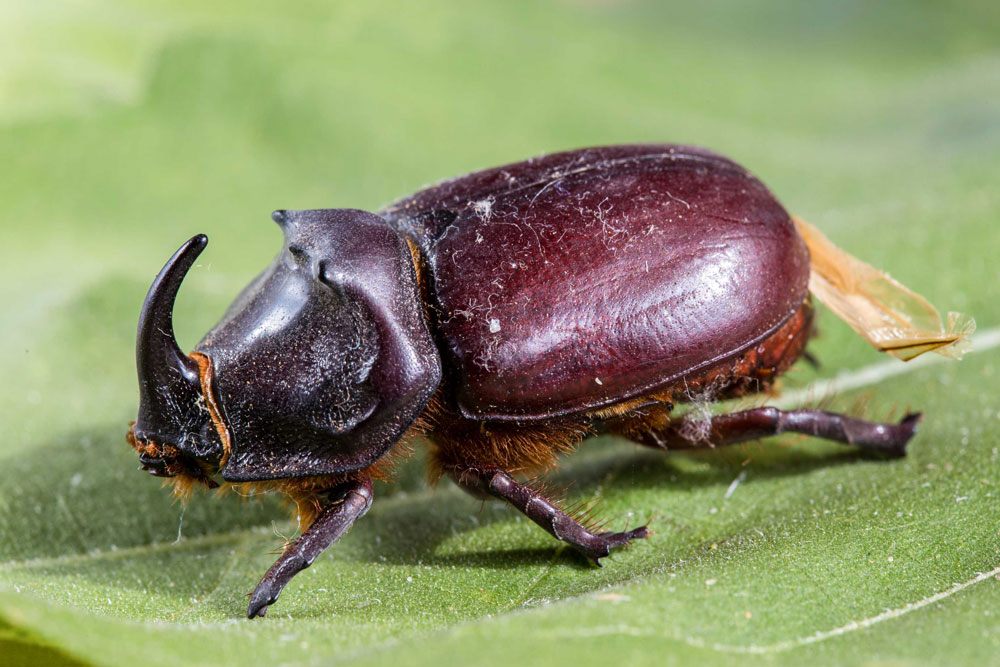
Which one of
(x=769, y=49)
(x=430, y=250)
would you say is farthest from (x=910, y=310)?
(x=769, y=49)

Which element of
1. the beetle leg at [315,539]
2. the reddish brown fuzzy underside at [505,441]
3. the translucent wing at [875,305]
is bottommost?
the beetle leg at [315,539]

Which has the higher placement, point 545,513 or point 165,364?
point 165,364

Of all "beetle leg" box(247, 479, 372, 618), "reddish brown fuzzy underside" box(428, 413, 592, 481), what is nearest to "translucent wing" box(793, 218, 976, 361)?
"reddish brown fuzzy underside" box(428, 413, 592, 481)

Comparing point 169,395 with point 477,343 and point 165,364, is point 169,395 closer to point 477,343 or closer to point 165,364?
point 165,364

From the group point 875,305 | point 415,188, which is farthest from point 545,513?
point 415,188

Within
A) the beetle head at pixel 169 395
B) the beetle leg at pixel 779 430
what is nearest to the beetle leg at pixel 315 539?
the beetle head at pixel 169 395

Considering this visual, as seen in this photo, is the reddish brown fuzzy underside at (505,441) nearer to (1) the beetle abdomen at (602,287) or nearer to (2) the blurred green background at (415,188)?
(1) the beetle abdomen at (602,287)
